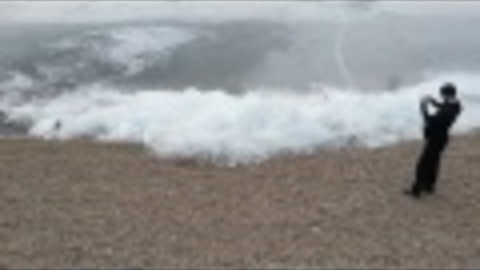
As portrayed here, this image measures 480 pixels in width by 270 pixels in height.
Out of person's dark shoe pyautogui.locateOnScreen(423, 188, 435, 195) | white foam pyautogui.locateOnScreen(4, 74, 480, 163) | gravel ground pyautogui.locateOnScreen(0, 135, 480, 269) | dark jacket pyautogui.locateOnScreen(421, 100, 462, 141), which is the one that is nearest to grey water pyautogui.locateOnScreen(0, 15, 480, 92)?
white foam pyautogui.locateOnScreen(4, 74, 480, 163)

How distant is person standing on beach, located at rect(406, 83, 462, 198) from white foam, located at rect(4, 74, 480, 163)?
3294 mm

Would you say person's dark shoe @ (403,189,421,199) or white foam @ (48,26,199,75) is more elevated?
person's dark shoe @ (403,189,421,199)

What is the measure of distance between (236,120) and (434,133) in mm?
4619

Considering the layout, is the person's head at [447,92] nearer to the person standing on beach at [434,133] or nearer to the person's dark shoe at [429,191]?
the person standing on beach at [434,133]

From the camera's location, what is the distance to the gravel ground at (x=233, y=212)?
12117mm

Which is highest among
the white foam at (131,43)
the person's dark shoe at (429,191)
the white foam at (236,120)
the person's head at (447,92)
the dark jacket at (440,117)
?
the person's head at (447,92)

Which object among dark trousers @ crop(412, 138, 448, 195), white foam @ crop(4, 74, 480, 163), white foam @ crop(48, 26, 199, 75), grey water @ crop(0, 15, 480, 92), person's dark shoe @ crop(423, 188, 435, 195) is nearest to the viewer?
dark trousers @ crop(412, 138, 448, 195)

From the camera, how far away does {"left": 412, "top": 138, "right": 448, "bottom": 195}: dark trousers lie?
47.2ft

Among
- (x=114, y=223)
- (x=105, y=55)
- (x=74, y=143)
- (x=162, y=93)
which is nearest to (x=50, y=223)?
(x=114, y=223)

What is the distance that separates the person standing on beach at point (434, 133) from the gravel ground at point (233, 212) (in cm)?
25

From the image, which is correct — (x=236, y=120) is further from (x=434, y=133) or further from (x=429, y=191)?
(x=434, y=133)

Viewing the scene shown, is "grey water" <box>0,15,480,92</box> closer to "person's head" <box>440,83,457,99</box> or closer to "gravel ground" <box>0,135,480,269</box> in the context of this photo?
"gravel ground" <box>0,135,480,269</box>

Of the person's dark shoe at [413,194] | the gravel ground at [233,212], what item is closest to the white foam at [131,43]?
the gravel ground at [233,212]

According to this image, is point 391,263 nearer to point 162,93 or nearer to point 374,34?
point 162,93
